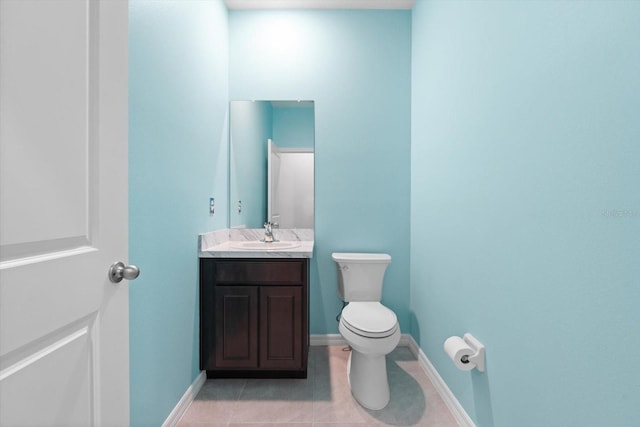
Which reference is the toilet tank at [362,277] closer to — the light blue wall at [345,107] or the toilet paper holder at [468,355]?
the light blue wall at [345,107]

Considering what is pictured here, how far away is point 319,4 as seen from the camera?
2371 millimetres

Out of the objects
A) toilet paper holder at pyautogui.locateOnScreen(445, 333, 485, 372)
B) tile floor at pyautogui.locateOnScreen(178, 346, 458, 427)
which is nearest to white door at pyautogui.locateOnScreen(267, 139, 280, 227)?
tile floor at pyautogui.locateOnScreen(178, 346, 458, 427)

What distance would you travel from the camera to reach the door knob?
2.69 ft

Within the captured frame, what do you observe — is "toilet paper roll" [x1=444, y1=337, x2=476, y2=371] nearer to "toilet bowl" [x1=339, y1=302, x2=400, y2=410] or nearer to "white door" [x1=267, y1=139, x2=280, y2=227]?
"toilet bowl" [x1=339, y1=302, x2=400, y2=410]

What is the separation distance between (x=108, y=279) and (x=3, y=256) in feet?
0.92

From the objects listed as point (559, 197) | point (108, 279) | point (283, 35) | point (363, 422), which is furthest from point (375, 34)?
point (363, 422)

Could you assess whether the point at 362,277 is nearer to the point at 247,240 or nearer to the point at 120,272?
the point at 247,240

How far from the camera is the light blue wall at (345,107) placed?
2.43 m

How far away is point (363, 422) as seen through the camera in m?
1.61

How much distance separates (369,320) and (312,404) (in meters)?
0.56

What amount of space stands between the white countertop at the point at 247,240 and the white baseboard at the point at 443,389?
1075mm

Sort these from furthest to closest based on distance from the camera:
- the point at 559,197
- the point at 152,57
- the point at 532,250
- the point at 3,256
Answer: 1. the point at 152,57
2. the point at 532,250
3. the point at 559,197
4. the point at 3,256

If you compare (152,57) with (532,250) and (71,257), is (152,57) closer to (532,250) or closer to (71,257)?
(71,257)

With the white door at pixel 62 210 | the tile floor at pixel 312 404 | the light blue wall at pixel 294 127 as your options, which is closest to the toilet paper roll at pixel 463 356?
the tile floor at pixel 312 404
